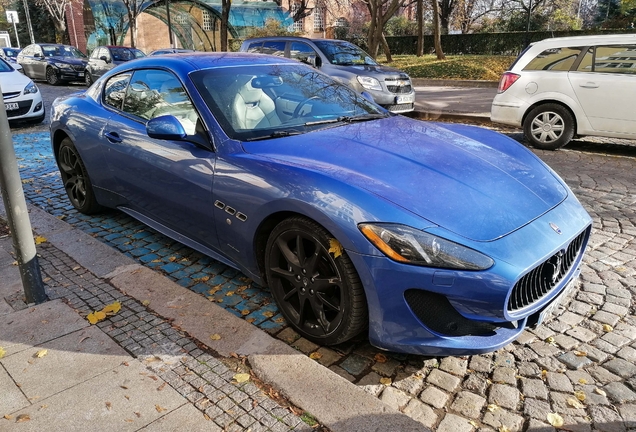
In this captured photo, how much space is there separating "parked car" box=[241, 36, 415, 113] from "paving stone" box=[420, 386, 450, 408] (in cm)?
848

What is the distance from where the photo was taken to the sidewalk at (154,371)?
7.65 feet

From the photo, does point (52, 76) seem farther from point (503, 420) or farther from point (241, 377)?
point (503, 420)

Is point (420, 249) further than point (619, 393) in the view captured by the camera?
No

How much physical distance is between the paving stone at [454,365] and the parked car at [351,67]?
27.0ft

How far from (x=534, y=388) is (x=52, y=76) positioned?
70.5 feet

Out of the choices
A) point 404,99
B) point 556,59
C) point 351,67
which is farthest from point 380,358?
point 351,67

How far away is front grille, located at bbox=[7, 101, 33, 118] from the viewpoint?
10039 millimetres

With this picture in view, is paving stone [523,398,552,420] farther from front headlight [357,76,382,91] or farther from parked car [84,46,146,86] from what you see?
parked car [84,46,146,86]

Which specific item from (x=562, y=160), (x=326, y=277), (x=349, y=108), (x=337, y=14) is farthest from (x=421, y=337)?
(x=337, y=14)

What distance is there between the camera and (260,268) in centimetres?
316

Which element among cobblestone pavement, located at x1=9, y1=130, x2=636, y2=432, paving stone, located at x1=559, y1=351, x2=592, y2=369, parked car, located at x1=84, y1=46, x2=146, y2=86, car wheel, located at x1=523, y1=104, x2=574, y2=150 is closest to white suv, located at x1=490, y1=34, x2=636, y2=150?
car wheel, located at x1=523, y1=104, x2=574, y2=150

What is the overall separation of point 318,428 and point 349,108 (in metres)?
2.44

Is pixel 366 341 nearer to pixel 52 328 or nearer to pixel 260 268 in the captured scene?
pixel 260 268

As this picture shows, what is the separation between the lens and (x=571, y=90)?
24.3 feet
